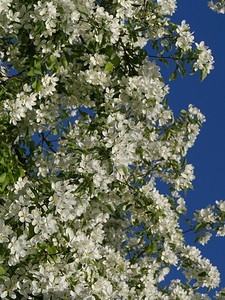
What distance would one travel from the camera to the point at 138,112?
404cm

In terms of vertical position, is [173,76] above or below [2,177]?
above

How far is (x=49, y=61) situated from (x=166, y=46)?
1.34m

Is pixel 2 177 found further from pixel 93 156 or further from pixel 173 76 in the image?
pixel 173 76

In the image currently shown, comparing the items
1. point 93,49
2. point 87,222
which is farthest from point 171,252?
point 93,49

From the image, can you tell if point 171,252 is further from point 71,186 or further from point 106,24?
point 106,24

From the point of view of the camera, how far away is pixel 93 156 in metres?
3.50

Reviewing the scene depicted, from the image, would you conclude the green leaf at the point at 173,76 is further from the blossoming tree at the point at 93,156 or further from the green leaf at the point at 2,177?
the green leaf at the point at 2,177

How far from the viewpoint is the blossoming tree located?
3.54 m

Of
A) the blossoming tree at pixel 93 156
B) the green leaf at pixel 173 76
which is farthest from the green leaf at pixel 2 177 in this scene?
the green leaf at pixel 173 76

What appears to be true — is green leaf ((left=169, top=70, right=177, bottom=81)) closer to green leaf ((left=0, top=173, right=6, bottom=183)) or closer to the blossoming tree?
the blossoming tree

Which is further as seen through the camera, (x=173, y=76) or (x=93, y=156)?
(x=173, y=76)

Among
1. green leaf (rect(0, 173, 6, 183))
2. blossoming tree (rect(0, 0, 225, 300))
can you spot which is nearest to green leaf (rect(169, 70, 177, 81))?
blossoming tree (rect(0, 0, 225, 300))

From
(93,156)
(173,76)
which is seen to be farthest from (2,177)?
(173,76)

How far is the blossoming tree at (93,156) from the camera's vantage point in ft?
11.6
